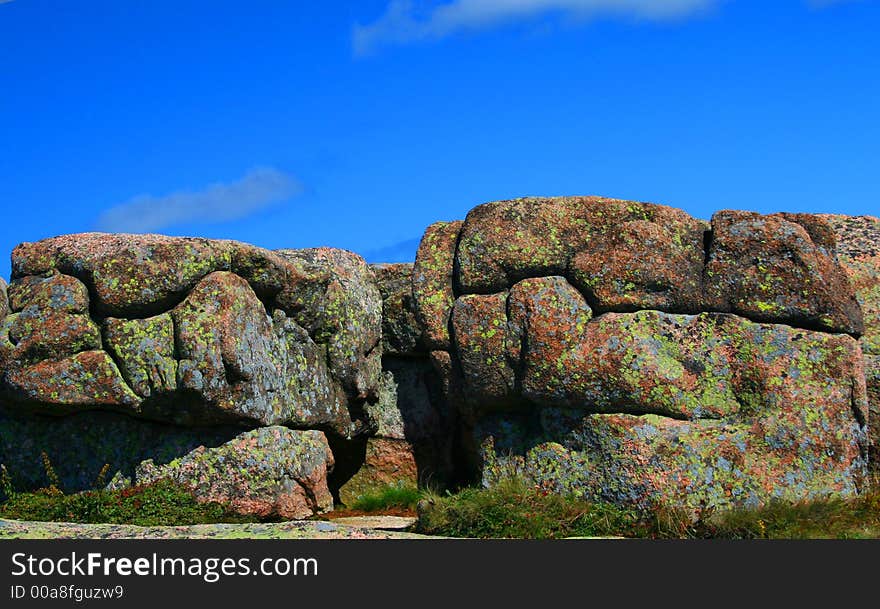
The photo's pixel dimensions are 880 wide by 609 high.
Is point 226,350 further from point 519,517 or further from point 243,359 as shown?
point 519,517

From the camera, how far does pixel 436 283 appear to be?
847 inches

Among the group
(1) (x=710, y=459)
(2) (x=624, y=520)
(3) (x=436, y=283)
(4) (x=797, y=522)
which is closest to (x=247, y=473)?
(3) (x=436, y=283)

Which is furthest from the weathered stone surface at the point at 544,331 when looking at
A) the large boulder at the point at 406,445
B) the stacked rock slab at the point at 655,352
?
the large boulder at the point at 406,445

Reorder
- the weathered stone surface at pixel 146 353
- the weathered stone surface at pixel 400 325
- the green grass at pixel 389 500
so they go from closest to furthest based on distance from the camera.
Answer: the weathered stone surface at pixel 146 353 < the green grass at pixel 389 500 < the weathered stone surface at pixel 400 325

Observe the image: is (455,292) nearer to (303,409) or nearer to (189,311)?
(303,409)

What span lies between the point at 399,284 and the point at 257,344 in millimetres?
4575

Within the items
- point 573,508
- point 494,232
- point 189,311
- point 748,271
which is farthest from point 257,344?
point 748,271

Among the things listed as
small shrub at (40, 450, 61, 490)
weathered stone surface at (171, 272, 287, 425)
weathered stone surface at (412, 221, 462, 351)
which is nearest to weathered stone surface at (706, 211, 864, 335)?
weathered stone surface at (412, 221, 462, 351)

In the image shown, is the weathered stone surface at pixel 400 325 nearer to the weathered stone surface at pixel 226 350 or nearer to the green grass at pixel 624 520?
the weathered stone surface at pixel 226 350

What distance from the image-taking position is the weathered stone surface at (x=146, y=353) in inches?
793

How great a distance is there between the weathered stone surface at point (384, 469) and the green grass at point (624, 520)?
4.22m

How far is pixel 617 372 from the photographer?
19500mm

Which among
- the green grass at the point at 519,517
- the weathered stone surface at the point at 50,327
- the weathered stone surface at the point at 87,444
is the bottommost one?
the green grass at the point at 519,517

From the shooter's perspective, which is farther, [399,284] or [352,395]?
[399,284]
